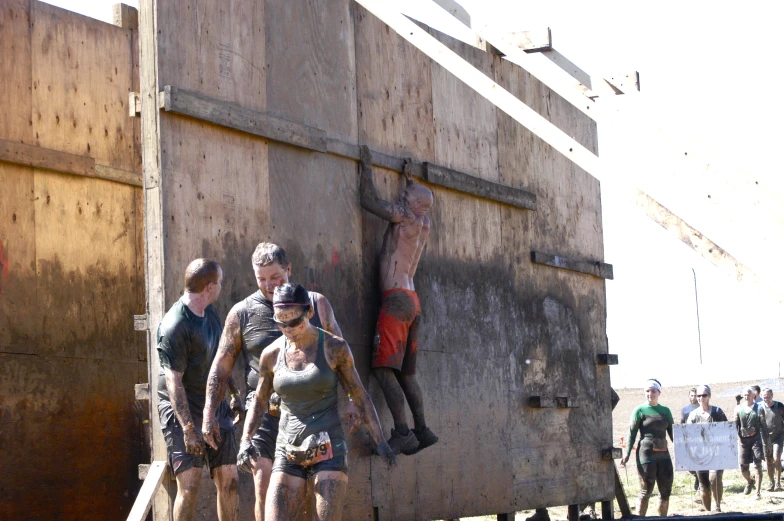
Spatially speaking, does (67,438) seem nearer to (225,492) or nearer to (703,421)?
(225,492)

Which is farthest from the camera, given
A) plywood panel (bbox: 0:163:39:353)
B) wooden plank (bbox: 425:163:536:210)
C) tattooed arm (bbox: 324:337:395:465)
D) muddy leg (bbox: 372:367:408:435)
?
wooden plank (bbox: 425:163:536:210)

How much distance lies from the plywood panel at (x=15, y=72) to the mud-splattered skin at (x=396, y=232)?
2.83m

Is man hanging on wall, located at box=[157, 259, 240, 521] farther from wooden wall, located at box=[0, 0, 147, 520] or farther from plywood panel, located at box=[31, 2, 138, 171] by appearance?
plywood panel, located at box=[31, 2, 138, 171]

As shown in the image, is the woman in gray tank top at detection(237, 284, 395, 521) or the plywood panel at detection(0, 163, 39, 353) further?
the plywood panel at detection(0, 163, 39, 353)

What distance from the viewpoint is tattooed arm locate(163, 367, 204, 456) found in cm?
690

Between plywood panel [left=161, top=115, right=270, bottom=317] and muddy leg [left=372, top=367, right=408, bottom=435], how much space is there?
1.42m

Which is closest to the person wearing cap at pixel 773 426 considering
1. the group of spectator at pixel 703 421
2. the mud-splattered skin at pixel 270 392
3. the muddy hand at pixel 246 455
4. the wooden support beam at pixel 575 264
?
the group of spectator at pixel 703 421

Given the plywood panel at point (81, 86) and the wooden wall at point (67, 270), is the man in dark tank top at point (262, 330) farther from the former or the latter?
the plywood panel at point (81, 86)

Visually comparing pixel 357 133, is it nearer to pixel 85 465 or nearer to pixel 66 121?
pixel 66 121

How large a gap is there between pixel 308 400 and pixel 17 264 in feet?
13.0

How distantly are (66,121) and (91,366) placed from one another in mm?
2116

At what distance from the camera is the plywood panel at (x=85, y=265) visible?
379 inches

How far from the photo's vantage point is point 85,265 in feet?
32.7

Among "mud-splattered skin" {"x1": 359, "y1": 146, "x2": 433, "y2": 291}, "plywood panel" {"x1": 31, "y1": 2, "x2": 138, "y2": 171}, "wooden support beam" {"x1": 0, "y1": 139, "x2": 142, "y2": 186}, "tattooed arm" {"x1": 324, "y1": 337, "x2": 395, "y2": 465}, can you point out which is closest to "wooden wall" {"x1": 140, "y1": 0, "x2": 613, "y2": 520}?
"mud-splattered skin" {"x1": 359, "y1": 146, "x2": 433, "y2": 291}
